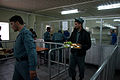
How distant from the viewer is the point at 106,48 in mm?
3639

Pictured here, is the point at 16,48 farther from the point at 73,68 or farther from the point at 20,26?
the point at 73,68

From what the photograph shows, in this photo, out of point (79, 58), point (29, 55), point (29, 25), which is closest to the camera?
point (29, 55)

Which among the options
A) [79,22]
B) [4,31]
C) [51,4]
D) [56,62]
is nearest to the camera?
[79,22]

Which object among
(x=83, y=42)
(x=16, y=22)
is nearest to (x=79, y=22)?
(x=83, y=42)

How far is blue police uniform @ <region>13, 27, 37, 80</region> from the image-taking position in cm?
134

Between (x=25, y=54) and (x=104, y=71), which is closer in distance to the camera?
(x=104, y=71)

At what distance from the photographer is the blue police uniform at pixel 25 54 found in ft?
4.41

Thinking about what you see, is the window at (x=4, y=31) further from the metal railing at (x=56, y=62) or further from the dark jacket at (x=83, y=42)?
the dark jacket at (x=83, y=42)

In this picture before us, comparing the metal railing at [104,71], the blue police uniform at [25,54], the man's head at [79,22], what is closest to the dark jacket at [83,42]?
the man's head at [79,22]

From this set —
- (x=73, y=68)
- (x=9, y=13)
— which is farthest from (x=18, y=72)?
(x=9, y=13)

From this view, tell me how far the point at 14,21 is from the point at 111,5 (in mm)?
5315

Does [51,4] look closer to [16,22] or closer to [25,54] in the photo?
[16,22]

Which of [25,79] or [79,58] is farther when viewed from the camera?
[79,58]

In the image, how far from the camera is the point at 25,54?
1392mm
